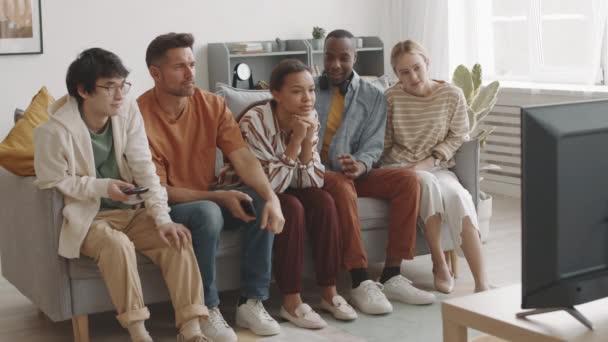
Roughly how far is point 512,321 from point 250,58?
→ 14.7 ft

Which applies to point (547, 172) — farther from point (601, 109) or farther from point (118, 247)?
point (118, 247)

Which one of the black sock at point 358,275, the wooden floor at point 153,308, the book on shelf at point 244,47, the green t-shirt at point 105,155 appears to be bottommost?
the wooden floor at point 153,308

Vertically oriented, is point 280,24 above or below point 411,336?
above

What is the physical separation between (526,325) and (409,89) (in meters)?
2.12

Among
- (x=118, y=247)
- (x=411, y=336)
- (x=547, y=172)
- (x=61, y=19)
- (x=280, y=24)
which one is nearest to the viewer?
(x=547, y=172)

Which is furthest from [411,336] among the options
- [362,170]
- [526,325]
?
[526,325]

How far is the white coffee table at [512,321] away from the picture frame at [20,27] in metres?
3.87

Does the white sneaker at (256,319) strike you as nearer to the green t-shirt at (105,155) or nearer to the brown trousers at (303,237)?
the brown trousers at (303,237)

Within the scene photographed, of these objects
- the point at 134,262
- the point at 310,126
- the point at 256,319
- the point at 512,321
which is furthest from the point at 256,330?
the point at 512,321

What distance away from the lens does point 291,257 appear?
10.9 feet

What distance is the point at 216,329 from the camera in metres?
3.12

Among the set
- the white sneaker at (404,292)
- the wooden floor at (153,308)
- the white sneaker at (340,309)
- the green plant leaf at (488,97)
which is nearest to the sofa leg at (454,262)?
the wooden floor at (153,308)

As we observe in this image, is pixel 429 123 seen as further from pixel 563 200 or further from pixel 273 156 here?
pixel 563 200

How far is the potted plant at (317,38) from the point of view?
613cm
